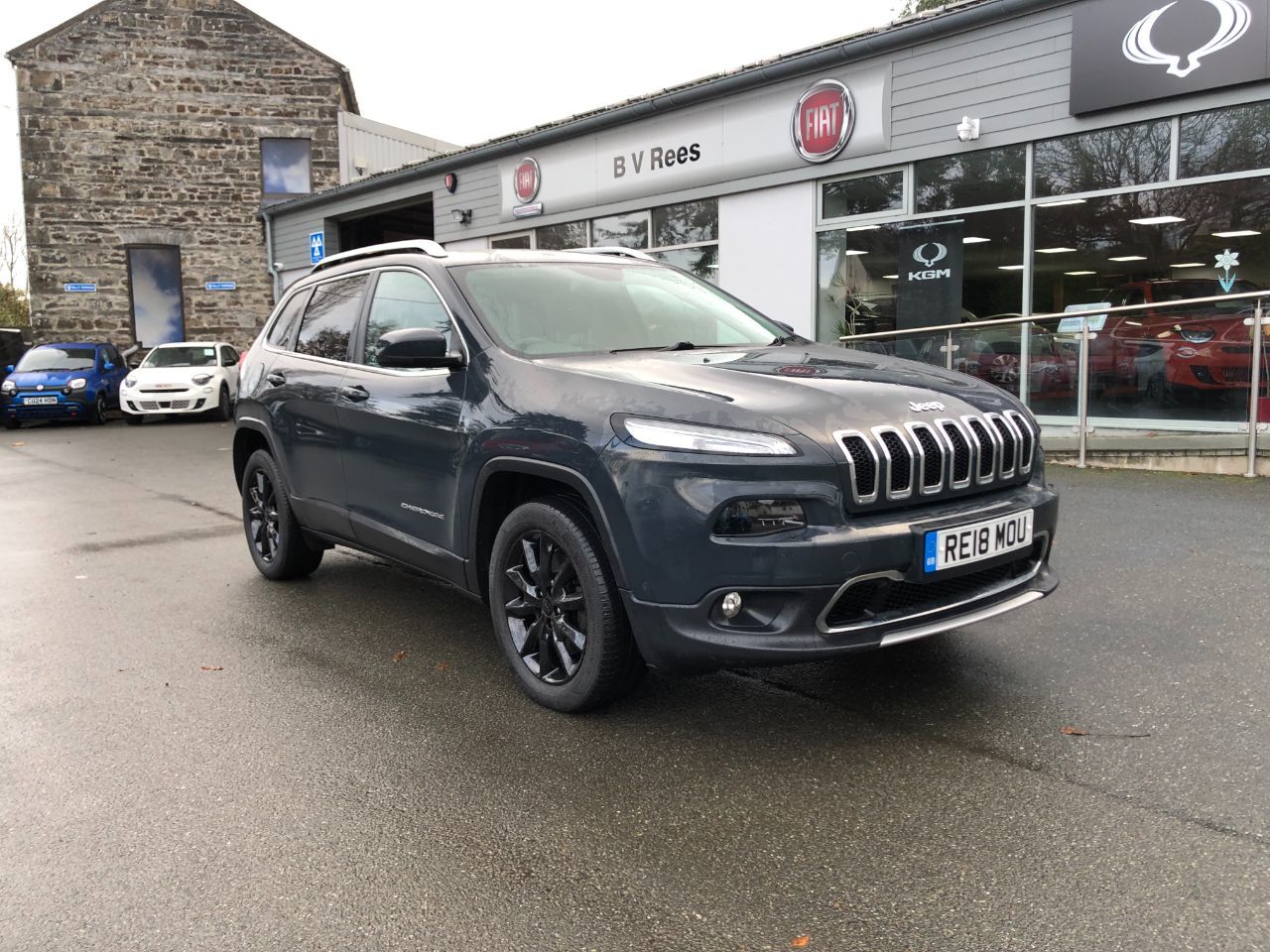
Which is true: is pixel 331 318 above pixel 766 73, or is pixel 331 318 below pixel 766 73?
below

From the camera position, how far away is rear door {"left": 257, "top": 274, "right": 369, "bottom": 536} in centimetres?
492

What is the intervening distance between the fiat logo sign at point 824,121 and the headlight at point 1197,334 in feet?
16.3

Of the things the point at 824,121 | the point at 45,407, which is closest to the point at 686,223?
the point at 824,121

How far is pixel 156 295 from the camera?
26.7 metres

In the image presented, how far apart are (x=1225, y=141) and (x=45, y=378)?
18.8m

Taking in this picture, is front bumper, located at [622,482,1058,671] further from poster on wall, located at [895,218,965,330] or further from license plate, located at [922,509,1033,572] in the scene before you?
poster on wall, located at [895,218,965,330]

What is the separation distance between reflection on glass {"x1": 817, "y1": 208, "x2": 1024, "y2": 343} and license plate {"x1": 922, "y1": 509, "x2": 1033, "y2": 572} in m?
8.09

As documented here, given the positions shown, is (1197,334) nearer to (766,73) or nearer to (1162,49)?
(1162,49)

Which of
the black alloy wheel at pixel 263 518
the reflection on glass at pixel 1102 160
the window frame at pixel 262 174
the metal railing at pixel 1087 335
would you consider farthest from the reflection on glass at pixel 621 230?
the window frame at pixel 262 174

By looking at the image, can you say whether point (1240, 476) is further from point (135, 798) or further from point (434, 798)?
point (135, 798)

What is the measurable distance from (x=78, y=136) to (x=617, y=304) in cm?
2641

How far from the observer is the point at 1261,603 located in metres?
4.75

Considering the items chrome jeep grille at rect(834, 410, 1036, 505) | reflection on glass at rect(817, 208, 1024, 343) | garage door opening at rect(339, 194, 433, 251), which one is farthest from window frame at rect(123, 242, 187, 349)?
chrome jeep grille at rect(834, 410, 1036, 505)

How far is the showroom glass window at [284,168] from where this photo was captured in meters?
26.5
